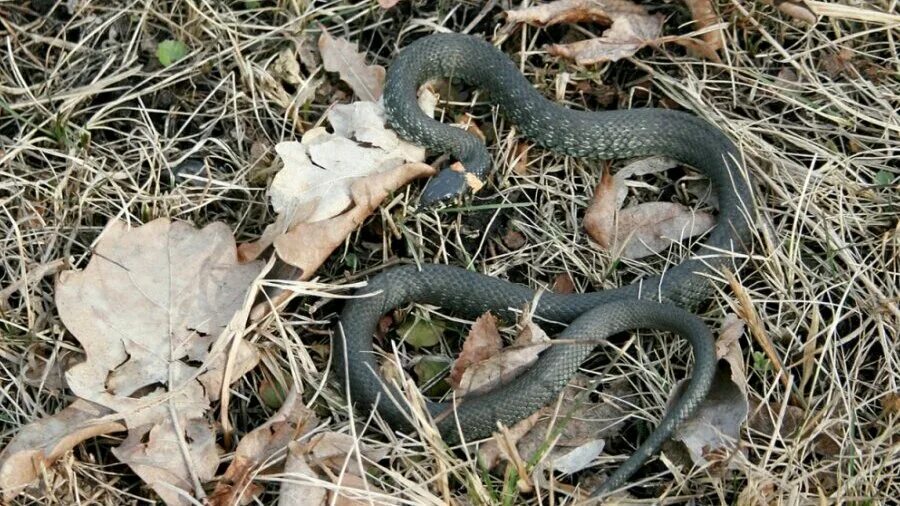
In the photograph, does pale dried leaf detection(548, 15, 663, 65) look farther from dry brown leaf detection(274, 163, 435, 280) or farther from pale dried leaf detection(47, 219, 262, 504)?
pale dried leaf detection(47, 219, 262, 504)

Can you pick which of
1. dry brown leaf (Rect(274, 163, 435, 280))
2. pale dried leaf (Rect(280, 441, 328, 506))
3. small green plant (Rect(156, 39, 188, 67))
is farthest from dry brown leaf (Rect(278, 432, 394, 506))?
small green plant (Rect(156, 39, 188, 67))

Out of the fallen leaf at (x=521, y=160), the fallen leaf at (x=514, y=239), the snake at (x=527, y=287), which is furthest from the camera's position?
the fallen leaf at (x=521, y=160)

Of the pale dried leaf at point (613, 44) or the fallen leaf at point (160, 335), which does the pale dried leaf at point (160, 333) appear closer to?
the fallen leaf at point (160, 335)

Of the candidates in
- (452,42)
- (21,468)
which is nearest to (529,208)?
(452,42)

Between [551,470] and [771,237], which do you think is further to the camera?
[771,237]

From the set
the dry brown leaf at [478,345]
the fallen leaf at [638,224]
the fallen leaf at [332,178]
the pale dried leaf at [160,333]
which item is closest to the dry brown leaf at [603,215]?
the fallen leaf at [638,224]

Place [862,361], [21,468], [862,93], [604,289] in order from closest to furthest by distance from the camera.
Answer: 1. [21,468]
2. [862,361]
3. [604,289]
4. [862,93]

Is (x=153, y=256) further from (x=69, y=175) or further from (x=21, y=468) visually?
(x=21, y=468)
